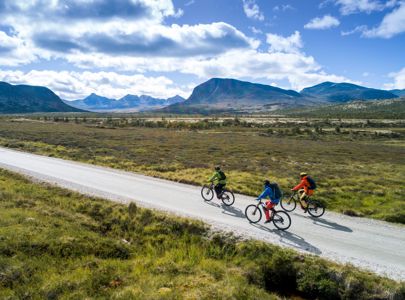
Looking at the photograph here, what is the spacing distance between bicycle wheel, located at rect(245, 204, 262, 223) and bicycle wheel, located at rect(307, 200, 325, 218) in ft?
9.21

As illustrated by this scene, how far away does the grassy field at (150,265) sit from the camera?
859 centimetres

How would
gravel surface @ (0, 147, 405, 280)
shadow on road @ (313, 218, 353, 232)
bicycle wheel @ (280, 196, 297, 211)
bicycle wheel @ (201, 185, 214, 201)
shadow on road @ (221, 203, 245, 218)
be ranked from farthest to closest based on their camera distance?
bicycle wheel @ (201, 185, 214, 201), bicycle wheel @ (280, 196, 297, 211), shadow on road @ (221, 203, 245, 218), shadow on road @ (313, 218, 353, 232), gravel surface @ (0, 147, 405, 280)

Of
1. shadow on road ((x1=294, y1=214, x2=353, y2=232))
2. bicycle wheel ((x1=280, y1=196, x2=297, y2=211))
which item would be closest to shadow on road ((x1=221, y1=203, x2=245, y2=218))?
bicycle wheel ((x1=280, y1=196, x2=297, y2=211))

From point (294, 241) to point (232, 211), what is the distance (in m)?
4.38

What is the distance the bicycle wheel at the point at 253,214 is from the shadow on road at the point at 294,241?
0.67 meters

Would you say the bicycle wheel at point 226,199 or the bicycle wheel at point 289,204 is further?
the bicycle wheel at point 226,199

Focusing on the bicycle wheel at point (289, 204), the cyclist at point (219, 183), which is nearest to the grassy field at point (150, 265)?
the cyclist at point (219, 183)

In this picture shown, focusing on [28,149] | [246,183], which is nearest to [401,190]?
[246,183]

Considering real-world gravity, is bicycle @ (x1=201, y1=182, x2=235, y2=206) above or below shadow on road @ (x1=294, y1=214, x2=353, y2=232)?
above

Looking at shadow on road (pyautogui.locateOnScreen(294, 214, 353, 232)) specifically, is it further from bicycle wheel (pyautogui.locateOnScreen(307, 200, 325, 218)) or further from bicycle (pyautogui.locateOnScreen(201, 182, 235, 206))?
bicycle (pyautogui.locateOnScreen(201, 182, 235, 206))

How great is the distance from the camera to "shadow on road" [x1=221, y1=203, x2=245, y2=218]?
15039 millimetres

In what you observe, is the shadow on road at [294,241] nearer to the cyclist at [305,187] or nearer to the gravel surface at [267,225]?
the gravel surface at [267,225]

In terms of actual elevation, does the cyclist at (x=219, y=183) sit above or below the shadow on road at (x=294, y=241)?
above

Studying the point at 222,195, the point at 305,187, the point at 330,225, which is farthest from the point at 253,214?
the point at 330,225
